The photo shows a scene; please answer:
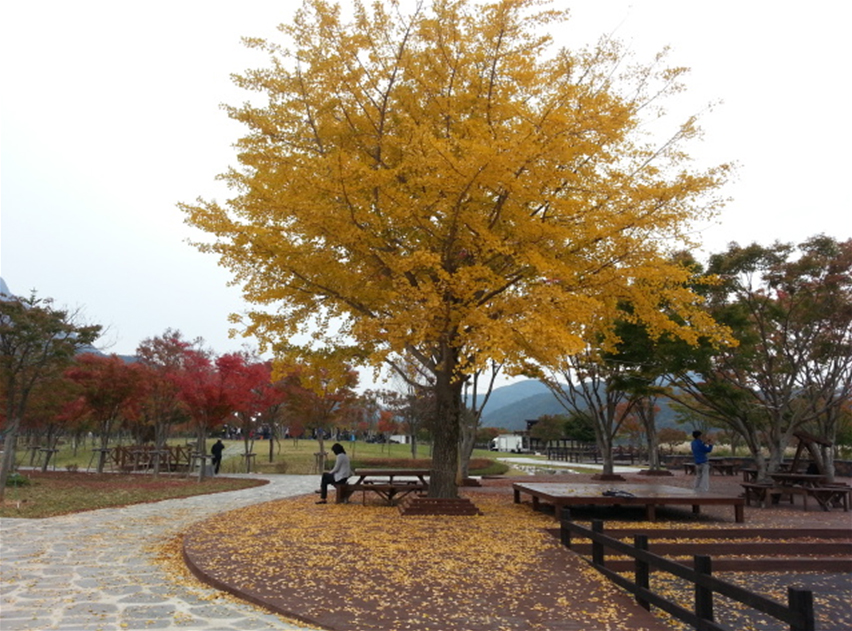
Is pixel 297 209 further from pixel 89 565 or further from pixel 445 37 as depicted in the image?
pixel 89 565

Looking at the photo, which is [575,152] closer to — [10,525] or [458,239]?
[458,239]

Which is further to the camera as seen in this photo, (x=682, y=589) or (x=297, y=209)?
(x=297, y=209)

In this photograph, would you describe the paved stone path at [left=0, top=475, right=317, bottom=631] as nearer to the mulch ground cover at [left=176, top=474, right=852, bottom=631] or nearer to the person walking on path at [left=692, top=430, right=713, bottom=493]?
the mulch ground cover at [left=176, top=474, right=852, bottom=631]

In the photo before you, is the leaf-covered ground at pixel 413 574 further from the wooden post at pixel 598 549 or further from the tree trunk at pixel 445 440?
the tree trunk at pixel 445 440

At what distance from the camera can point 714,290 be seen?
16.8m

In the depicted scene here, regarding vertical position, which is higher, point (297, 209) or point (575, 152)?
point (575, 152)

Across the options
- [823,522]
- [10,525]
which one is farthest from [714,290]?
[10,525]

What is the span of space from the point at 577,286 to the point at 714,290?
332 inches

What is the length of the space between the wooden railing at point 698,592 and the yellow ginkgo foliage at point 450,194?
297cm

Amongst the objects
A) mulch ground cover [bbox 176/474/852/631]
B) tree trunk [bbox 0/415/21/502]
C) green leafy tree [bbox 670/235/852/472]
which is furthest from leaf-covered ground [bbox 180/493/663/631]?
green leafy tree [bbox 670/235/852/472]

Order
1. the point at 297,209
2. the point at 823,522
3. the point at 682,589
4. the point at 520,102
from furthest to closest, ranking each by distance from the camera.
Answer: the point at 823,522 < the point at 520,102 < the point at 297,209 < the point at 682,589

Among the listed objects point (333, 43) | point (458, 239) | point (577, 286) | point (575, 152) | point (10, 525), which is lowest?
point (10, 525)

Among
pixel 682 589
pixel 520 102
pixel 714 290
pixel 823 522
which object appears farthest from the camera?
pixel 714 290

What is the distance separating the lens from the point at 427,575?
22.0ft
